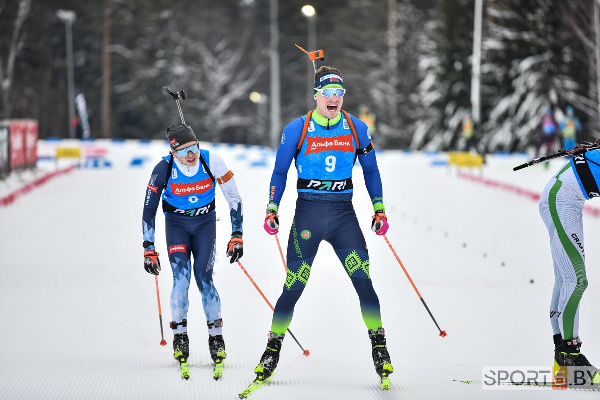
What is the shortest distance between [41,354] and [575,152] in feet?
14.3

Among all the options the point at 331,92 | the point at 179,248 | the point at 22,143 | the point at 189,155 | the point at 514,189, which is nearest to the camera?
the point at 331,92

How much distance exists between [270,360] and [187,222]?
120 cm

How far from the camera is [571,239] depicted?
247 inches

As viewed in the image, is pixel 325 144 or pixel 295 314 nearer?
pixel 325 144

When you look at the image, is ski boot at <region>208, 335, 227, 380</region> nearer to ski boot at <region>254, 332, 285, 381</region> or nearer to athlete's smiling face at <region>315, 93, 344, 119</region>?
ski boot at <region>254, 332, 285, 381</region>

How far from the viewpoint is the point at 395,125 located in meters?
59.6

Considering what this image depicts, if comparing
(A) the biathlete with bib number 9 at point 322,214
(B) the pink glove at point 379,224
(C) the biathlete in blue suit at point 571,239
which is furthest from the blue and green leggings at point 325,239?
(C) the biathlete in blue suit at point 571,239

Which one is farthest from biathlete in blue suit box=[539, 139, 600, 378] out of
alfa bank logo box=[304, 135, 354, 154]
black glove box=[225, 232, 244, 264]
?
black glove box=[225, 232, 244, 264]

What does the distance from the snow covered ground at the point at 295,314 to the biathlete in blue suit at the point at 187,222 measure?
374mm

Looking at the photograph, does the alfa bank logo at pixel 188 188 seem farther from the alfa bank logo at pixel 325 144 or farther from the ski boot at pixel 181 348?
the ski boot at pixel 181 348

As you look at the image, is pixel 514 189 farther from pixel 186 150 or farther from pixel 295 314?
pixel 186 150

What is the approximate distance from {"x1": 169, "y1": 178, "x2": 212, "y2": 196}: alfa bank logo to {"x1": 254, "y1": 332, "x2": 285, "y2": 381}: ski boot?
3.92 ft

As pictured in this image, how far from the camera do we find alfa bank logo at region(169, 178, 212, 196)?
6.77 meters

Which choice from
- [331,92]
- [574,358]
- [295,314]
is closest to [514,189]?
[295,314]
